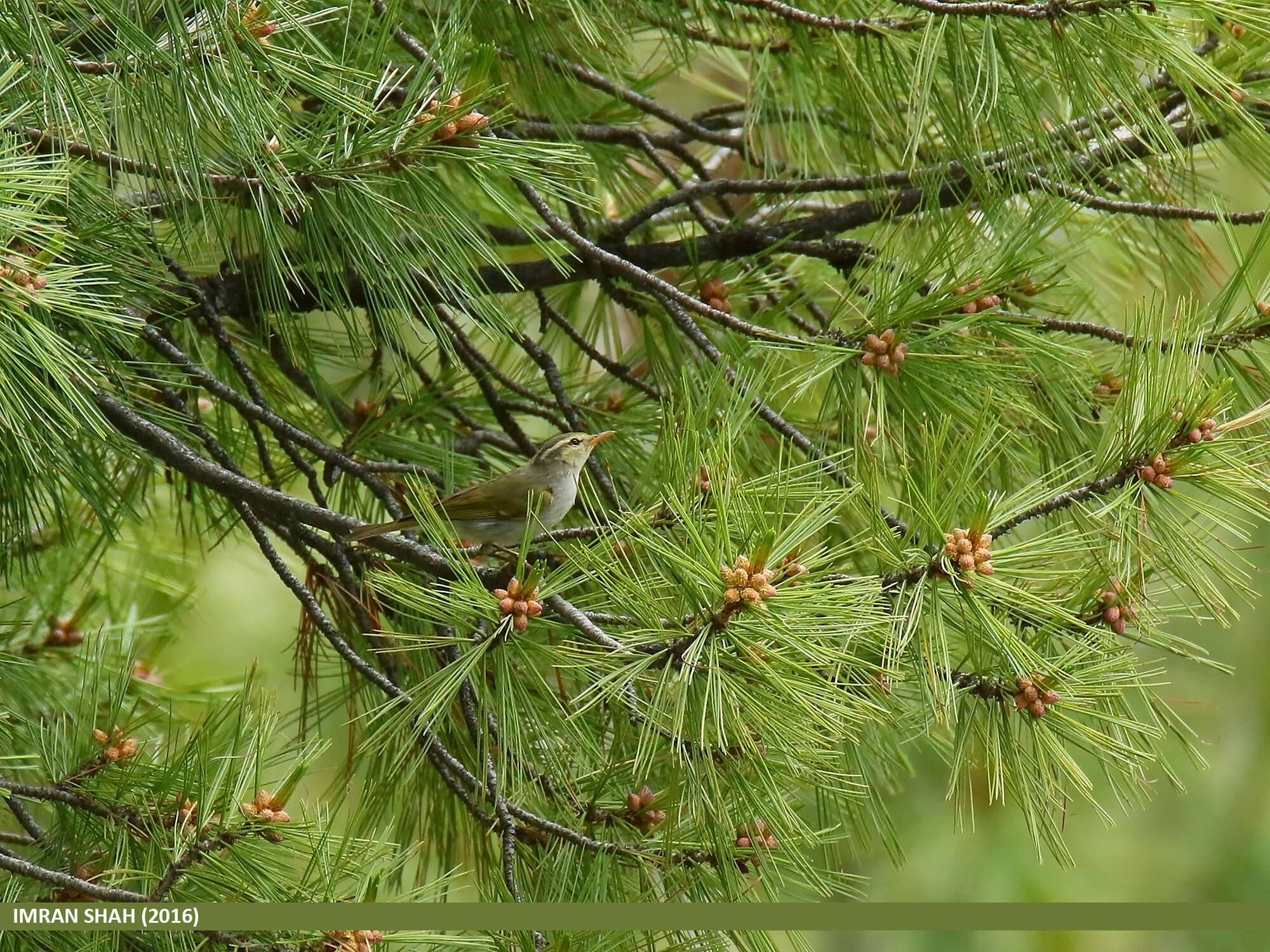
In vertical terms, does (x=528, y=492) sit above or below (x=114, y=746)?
above

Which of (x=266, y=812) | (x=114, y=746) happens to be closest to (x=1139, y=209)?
(x=266, y=812)

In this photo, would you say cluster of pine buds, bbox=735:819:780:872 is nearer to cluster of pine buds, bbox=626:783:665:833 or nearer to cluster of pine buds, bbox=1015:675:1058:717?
cluster of pine buds, bbox=626:783:665:833

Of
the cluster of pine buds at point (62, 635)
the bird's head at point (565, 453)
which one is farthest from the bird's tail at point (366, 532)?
the cluster of pine buds at point (62, 635)

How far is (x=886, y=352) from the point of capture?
171 centimetres

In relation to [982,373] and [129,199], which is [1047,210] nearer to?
[982,373]

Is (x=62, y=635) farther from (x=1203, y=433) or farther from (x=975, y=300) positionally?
(x=1203, y=433)

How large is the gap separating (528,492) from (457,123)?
679mm

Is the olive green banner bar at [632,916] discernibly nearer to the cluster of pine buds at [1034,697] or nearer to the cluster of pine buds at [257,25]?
the cluster of pine buds at [1034,697]

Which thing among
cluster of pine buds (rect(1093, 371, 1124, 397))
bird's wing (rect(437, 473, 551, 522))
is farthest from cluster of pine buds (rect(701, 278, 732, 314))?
cluster of pine buds (rect(1093, 371, 1124, 397))

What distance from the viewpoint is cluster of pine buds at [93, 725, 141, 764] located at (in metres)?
1.67

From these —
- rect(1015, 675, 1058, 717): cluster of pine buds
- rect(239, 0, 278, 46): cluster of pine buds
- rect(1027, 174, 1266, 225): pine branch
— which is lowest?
rect(1015, 675, 1058, 717): cluster of pine buds

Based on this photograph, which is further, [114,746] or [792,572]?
[114,746]

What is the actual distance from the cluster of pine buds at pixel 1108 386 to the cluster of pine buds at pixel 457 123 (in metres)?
1.17

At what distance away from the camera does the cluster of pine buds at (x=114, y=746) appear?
5.49 ft
